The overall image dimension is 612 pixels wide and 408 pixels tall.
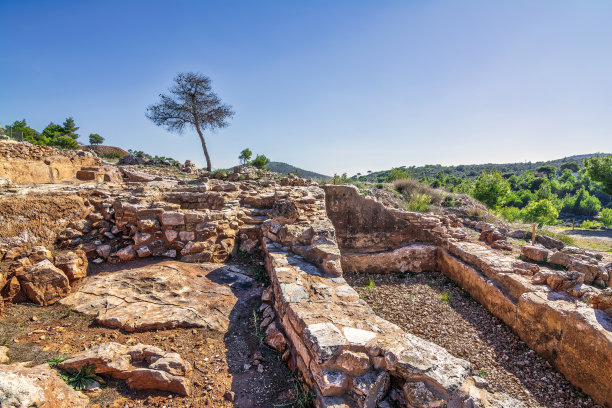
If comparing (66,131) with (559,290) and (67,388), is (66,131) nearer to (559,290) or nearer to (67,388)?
(67,388)

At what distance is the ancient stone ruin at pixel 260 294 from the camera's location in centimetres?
198

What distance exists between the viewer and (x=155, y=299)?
3189mm

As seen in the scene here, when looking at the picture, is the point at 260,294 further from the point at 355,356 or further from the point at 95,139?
the point at 95,139

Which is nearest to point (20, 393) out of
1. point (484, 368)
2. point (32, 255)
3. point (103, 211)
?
point (32, 255)

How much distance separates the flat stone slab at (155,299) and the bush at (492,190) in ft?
67.7

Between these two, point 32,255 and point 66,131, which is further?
point 66,131

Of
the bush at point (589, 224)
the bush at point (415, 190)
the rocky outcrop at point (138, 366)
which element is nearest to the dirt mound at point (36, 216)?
the rocky outcrop at point (138, 366)

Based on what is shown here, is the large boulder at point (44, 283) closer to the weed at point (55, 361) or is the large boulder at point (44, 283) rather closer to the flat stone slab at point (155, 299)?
the flat stone slab at point (155, 299)

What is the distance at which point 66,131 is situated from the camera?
94.0ft

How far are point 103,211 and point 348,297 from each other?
14.9 feet

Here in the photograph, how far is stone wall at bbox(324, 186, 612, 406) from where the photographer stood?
321 cm

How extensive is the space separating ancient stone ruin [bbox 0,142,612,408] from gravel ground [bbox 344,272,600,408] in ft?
0.71

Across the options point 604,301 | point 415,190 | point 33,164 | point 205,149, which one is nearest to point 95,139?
point 205,149

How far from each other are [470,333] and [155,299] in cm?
479
